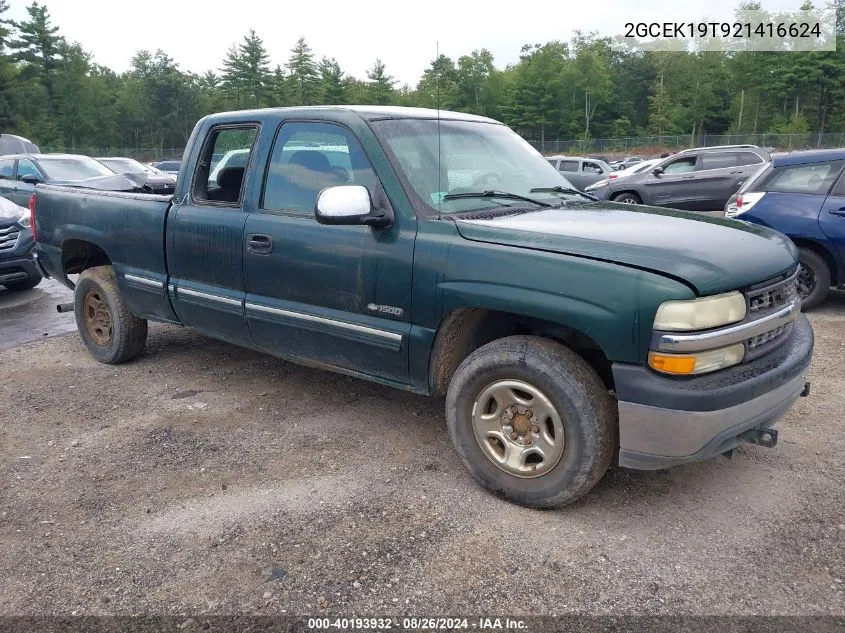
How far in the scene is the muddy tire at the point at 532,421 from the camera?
3.00m

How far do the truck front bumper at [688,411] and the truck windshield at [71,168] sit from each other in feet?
44.1

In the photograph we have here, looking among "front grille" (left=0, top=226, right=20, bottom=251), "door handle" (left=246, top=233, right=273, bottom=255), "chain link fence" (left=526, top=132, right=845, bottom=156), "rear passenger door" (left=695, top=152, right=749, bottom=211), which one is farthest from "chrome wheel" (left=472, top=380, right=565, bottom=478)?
"chain link fence" (left=526, top=132, right=845, bottom=156)

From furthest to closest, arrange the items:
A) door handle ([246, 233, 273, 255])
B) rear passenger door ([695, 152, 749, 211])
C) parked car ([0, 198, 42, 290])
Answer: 1. rear passenger door ([695, 152, 749, 211])
2. parked car ([0, 198, 42, 290])
3. door handle ([246, 233, 273, 255])

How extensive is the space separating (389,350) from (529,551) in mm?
1252

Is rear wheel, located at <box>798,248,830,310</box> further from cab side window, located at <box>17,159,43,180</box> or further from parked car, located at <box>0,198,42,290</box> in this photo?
cab side window, located at <box>17,159,43,180</box>

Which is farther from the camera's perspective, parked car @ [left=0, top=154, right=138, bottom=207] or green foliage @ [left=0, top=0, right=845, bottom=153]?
green foliage @ [left=0, top=0, right=845, bottom=153]

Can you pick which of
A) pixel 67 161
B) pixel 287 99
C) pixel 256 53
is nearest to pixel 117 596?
pixel 67 161

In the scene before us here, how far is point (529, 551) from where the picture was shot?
2949 mm

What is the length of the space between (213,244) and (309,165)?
0.87m

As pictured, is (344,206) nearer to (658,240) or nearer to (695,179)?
(658,240)

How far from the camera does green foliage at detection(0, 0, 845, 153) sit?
5747cm

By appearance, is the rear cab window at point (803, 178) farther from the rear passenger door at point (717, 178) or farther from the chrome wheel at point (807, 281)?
the rear passenger door at point (717, 178)

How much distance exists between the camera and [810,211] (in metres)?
6.69

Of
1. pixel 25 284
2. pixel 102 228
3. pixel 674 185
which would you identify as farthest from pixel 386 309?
pixel 674 185
